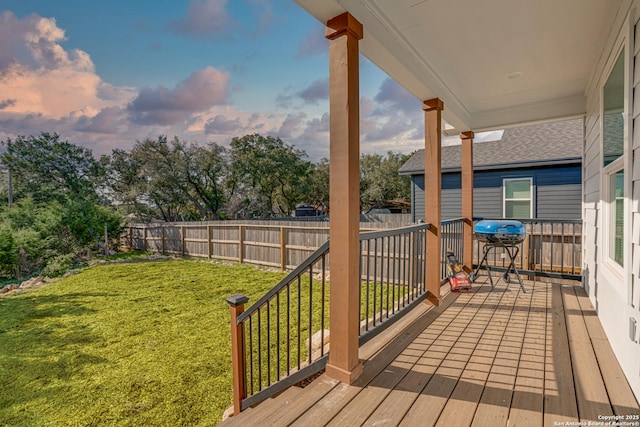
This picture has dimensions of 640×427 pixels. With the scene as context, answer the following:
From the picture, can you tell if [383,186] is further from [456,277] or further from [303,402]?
[303,402]

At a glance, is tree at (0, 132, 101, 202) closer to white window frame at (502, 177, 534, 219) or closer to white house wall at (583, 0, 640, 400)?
white window frame at (502, 177, 534, 219)

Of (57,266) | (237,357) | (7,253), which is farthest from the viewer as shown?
(57,266)

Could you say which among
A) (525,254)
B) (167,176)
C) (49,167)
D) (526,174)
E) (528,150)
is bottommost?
(525,254)

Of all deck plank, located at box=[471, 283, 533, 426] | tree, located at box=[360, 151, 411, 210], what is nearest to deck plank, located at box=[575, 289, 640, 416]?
deck plank, located at box=[471, 283, 533, 426]

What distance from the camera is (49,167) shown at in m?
18.1

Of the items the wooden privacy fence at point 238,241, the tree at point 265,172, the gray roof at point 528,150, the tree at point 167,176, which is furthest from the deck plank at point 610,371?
the tree at point 167,176

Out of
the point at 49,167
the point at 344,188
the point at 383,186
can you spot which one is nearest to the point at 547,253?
the point at 344,188

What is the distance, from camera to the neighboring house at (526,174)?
8359mm

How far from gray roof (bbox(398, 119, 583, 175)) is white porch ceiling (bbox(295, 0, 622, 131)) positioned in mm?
5197

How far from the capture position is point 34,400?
2896 millimetres

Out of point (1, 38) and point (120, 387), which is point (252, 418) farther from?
point (1, 38)

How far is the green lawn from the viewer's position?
269cm

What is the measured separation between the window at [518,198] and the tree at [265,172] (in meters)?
13.4

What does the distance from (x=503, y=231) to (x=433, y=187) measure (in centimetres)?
132
